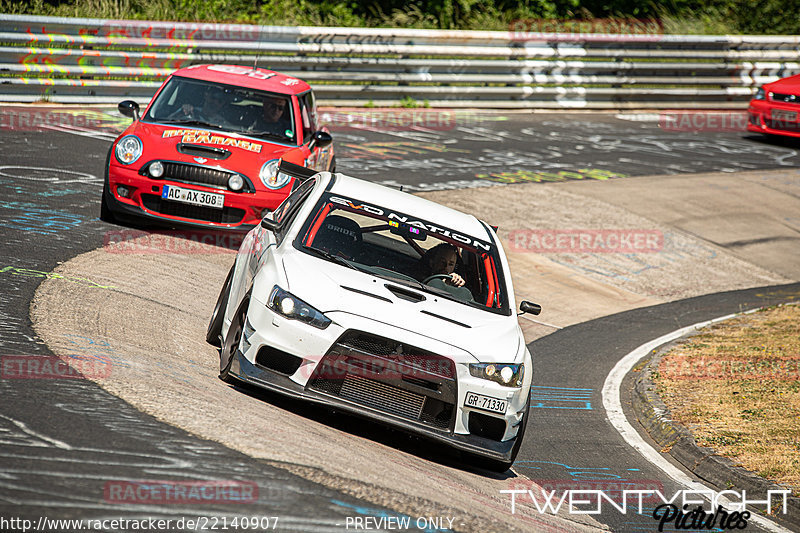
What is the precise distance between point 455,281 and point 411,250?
624 millimetres

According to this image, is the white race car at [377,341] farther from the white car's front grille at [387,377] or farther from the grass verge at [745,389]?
the grass verge at [745,389]

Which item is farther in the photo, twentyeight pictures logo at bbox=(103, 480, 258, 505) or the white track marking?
the white track marking

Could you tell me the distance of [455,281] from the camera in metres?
7.02

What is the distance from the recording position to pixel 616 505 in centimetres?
639

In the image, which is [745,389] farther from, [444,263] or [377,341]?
[377,341]

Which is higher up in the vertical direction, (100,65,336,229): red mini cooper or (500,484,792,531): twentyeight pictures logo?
(100,65,336,229): red mini cooper

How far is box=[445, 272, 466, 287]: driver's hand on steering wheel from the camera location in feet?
23.0

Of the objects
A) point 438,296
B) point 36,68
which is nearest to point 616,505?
point 438,296

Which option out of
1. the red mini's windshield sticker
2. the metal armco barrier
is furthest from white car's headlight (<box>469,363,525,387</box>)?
the metal armco barrier

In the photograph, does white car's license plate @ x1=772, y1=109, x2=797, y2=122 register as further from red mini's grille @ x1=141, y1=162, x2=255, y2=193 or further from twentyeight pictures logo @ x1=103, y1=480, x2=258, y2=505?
twentyeight pictures logo @ x1=103, y1=480, x2=258, y2=505

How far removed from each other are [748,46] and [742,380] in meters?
17.0

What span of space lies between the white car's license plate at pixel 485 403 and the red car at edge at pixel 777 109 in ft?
58.4

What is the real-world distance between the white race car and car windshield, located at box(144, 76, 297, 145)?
4.28 metres

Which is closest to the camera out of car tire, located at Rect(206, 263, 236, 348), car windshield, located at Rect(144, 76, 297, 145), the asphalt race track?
the asphalt race track
